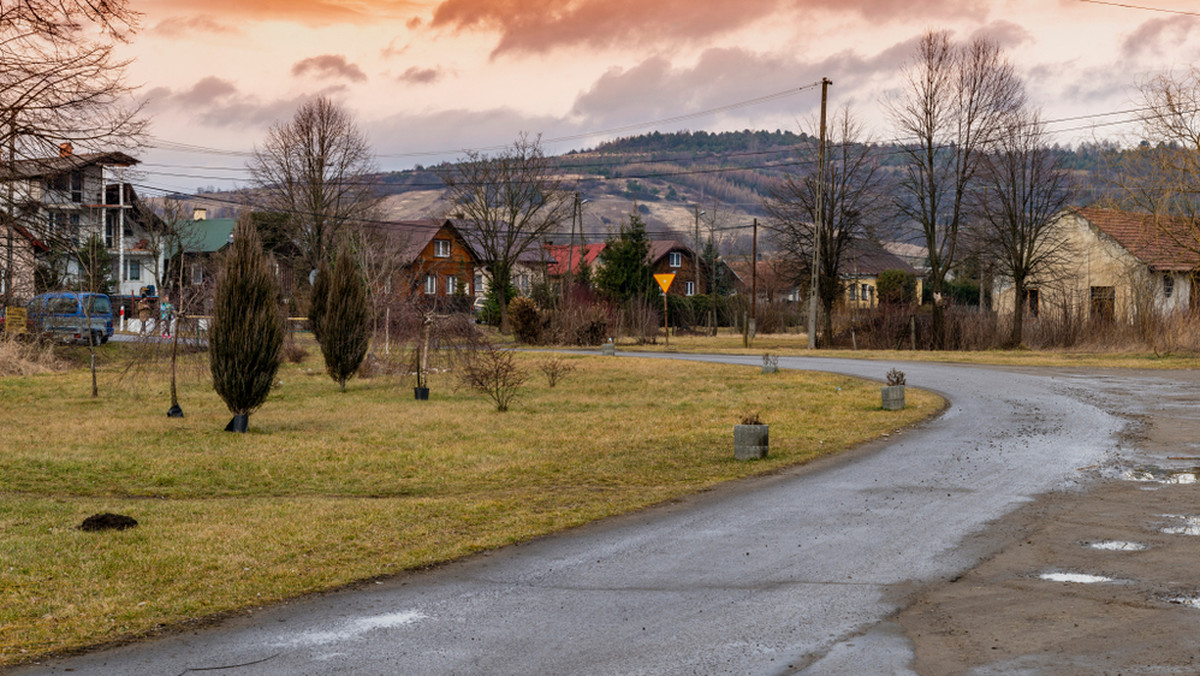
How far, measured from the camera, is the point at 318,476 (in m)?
14.1

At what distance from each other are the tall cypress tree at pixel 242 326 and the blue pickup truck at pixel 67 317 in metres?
15.8

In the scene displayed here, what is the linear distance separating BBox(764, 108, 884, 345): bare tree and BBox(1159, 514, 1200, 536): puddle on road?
134 feet

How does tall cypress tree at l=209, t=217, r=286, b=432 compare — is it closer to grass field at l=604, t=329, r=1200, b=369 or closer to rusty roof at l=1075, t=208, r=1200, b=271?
grass field at l=604, t=329, r=1200, b=369

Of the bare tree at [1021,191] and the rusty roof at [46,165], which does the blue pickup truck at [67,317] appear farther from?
the bare tree at [1021,191]

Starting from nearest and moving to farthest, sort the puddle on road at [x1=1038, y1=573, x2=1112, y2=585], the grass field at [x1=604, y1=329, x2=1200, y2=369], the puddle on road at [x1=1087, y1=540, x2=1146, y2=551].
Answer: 1. the puddle on road at [x1=1038, y1=573, x2=1112, y2=585]
2. the puddle on road at [x1=1087, y1=540, x2=1146, y2=551]
3. the grass field at [x1=604, y1=329, x2=1200, y2=369]

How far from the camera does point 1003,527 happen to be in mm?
9594

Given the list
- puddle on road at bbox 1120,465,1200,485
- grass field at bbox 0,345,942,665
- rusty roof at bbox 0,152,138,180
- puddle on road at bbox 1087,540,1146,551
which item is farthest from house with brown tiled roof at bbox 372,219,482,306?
puddle on road at bbox 1087,540,1146,551

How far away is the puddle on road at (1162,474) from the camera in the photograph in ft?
39.3

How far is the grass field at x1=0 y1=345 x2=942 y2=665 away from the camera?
7.83 metres

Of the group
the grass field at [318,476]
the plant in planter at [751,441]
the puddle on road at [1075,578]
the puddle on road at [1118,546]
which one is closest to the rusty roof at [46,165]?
the grass field at [318,476]

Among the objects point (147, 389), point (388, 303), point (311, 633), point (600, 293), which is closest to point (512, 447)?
point (311, 633)

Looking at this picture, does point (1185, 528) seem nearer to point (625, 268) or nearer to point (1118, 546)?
point (1118, 546)

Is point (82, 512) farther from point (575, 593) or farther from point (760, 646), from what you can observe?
point (760, 646)

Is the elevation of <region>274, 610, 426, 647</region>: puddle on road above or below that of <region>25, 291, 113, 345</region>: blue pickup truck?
below
